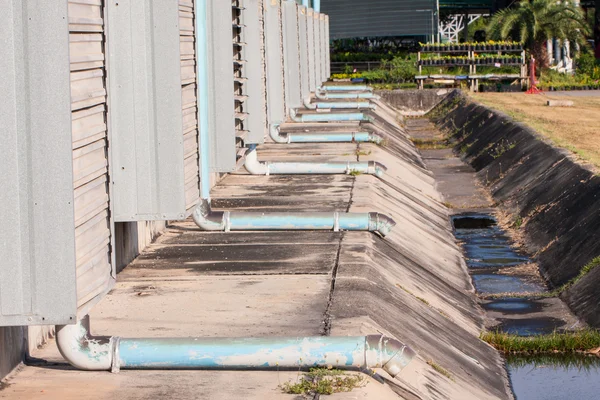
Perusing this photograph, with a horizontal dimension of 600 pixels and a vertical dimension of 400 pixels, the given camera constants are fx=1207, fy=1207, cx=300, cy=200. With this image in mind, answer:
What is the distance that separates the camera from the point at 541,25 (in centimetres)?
4953

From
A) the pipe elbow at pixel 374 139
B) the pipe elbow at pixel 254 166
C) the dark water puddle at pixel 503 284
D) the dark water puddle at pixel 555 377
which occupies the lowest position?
the dark water puddle at pixel 555 377

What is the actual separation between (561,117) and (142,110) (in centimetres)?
2474

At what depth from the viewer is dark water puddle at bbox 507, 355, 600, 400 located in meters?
11.4

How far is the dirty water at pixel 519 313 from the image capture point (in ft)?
38.1

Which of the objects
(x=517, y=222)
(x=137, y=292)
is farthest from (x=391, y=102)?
(x=137, y=292)

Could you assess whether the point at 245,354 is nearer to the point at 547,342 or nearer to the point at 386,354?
the point at 386,354

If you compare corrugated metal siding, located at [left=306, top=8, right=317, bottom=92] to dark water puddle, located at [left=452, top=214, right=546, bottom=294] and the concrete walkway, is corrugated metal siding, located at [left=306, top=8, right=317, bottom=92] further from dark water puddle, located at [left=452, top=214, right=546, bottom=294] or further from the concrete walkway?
the concrete walkway

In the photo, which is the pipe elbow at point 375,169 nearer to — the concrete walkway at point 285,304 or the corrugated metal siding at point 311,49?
the concrete walkway at point 285,304

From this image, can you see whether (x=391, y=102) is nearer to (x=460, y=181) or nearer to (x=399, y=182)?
(x=460, y=181)

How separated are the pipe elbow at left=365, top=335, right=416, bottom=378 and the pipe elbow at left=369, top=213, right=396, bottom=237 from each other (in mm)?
5909

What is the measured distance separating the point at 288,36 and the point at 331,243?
12626 millimetres

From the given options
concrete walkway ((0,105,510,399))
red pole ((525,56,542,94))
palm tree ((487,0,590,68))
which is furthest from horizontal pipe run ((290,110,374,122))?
palm tree ((487,0,590,68))

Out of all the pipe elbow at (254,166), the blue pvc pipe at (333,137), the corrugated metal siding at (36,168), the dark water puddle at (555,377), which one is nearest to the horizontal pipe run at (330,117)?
the blue pvc pipe at (333,137)

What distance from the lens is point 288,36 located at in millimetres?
25562
